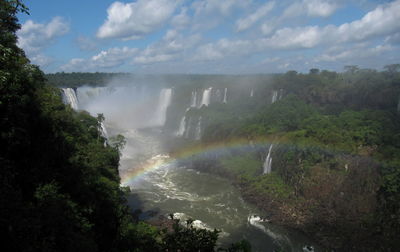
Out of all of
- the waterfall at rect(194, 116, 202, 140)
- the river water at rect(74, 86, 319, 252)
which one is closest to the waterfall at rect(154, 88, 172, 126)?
the river water at rect(74, 86, 319, 252)

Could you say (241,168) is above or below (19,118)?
below

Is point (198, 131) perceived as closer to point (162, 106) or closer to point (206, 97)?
point (206, 97)

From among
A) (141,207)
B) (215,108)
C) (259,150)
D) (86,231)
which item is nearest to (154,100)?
(215,108)

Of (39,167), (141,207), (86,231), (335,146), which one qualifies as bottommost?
(141,207)

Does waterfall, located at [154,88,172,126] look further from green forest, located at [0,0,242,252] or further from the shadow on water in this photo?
green forest, located at [0,0,242,252]

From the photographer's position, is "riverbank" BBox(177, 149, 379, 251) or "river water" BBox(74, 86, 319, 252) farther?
"river water" BBox(74, 86, 319, 252)

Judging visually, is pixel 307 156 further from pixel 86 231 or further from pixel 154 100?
pixel 154 100
